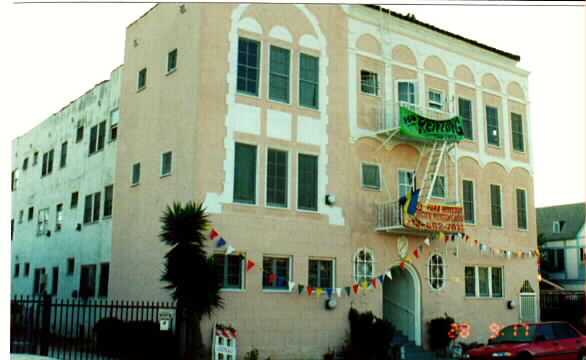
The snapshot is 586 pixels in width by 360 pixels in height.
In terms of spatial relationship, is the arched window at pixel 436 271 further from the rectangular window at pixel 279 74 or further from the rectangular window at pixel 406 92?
Result: the rectangular window at pixel 279 74

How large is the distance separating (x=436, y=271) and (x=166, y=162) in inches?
423

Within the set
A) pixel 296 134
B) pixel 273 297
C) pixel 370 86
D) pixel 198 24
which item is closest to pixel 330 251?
pixel 273 297

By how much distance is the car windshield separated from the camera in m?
18.1

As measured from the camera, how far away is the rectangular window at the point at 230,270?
19253mm

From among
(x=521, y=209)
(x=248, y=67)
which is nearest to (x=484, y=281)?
(x=521, y=209)

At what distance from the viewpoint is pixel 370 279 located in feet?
73.1

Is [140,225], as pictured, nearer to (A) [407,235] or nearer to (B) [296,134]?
(B) [296,134]

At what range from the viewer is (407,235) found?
23.6m

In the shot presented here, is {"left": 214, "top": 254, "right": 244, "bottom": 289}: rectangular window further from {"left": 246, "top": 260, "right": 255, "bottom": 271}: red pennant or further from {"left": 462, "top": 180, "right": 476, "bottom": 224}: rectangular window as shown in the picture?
{"left": 462, "top": 180, "right": 476, "bottom": 224}: rectangular window

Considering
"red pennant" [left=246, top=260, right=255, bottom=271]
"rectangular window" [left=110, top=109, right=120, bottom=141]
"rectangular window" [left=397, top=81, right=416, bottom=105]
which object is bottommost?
"red pennant" [left=246, top=260, right=255, bottom=271]

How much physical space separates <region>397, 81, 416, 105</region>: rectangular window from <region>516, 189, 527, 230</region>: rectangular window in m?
6.99

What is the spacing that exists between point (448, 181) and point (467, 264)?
3.33 meters

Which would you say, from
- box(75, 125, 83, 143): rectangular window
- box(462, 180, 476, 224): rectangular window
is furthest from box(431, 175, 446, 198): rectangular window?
box(75, 125, 83, 143): rectangular window

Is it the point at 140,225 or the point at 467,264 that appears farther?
the point at 467,264
